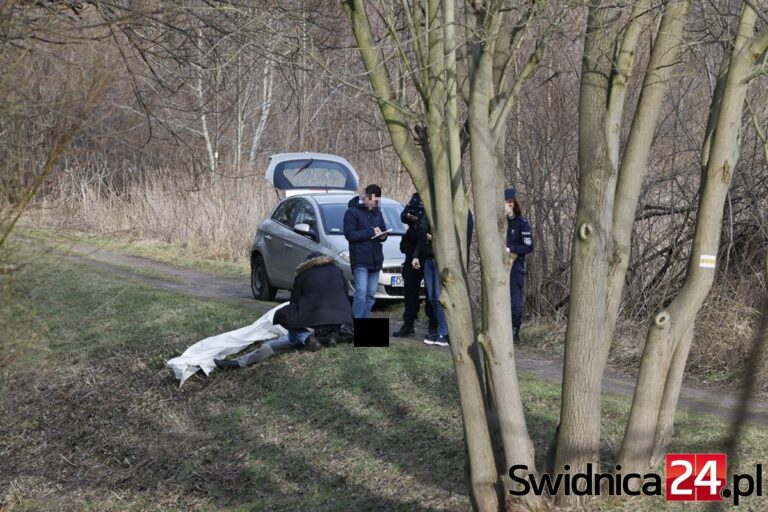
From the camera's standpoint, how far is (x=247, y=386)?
11375 millimetres

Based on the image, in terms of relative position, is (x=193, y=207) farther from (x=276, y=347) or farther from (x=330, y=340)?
(x=330, y=340)

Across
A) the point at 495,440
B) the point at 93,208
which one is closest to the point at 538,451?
the point at 495,440

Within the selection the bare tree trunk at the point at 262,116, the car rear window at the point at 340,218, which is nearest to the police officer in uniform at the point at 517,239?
the car rear window at the point at 340,218

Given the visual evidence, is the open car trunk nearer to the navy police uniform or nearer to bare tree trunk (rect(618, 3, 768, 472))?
the navy police uniform

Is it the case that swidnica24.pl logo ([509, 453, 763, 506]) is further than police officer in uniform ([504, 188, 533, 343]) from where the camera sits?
No

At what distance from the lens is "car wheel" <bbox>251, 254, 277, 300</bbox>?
55.8ft

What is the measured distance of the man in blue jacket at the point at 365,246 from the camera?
41.4 ft

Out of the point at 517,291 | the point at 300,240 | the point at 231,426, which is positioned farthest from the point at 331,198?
the point at 231,426

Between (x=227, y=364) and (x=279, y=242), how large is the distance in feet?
16.3

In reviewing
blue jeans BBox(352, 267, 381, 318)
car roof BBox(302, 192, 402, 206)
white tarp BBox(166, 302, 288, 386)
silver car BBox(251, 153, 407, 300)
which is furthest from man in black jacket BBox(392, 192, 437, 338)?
car roof BBox(302, 192, 402, 206)

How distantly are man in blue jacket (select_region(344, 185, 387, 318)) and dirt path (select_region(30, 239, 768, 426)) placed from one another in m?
0.67

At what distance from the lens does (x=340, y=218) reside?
16078 millimetres

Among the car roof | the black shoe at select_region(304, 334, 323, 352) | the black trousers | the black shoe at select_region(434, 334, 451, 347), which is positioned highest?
the car roof

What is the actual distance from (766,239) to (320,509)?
6.24 meters
